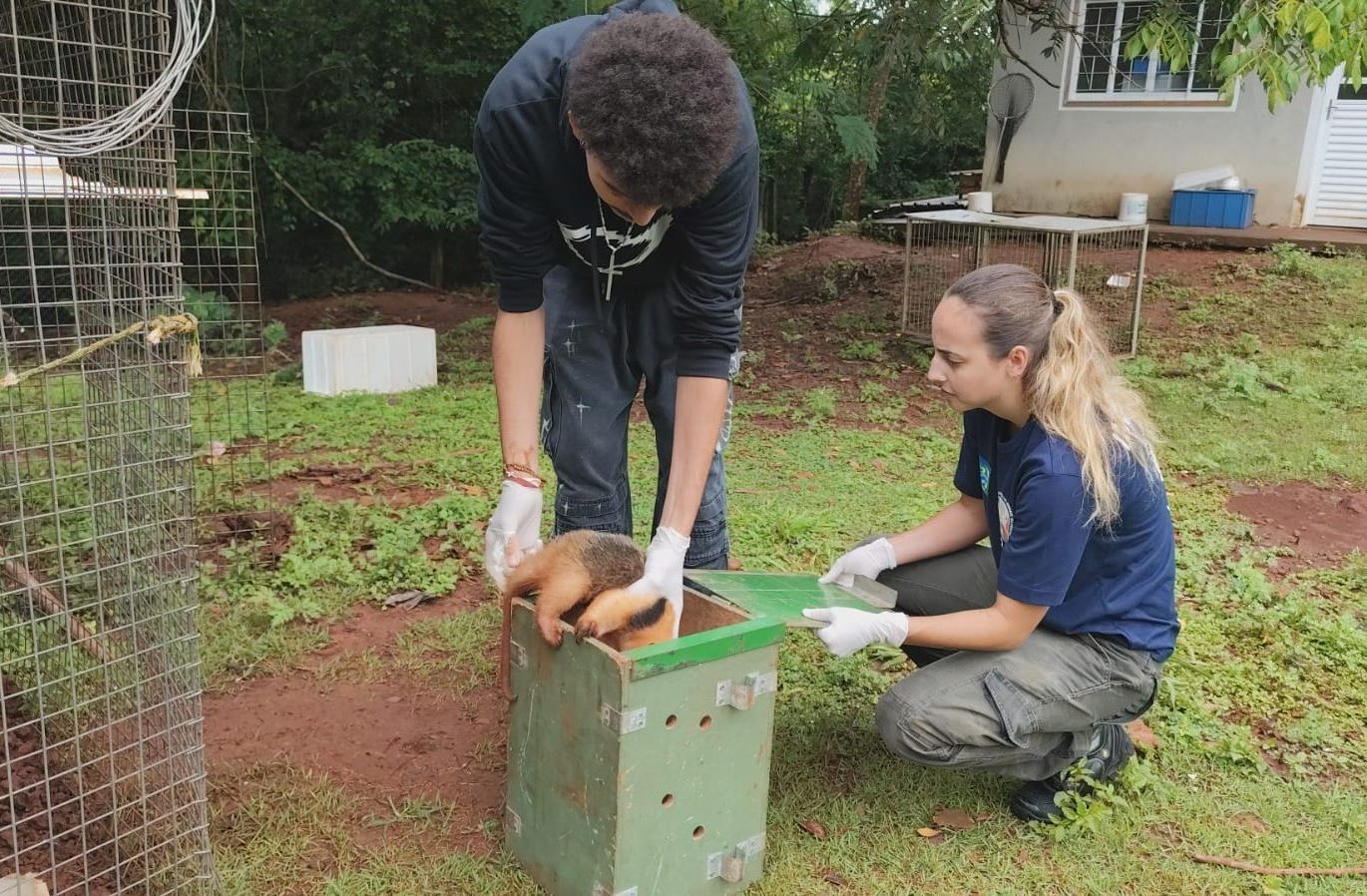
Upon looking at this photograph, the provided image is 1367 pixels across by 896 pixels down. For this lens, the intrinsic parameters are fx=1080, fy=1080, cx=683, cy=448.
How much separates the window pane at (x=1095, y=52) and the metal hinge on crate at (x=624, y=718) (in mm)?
11839

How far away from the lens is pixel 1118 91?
12.1 metres

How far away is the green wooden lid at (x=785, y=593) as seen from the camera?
7.90 feet

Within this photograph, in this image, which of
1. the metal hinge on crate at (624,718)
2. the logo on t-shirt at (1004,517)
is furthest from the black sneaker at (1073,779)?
the metal hinge on crate at (624,718)

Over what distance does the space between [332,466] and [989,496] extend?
357 centimetres

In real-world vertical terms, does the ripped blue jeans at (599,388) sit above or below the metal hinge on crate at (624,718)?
above

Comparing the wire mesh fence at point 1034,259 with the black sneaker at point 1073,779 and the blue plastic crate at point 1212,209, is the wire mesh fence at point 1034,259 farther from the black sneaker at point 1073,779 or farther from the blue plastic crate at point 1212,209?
the black sneaker at point 1073,779

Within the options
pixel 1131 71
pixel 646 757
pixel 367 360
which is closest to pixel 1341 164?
pixel 1131 71

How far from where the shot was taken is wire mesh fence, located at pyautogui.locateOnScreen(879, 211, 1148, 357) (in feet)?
23.6

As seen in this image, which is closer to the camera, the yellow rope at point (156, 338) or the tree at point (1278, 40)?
the yellow rope at point (156, 338)

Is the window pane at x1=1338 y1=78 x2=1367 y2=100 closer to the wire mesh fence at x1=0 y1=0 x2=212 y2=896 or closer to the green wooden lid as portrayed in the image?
the green wooden lid

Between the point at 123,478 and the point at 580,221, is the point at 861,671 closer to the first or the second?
the point at 580,221

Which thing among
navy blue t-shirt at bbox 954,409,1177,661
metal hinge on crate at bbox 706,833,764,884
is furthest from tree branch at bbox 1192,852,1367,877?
metal hinge on crate at bbox 706,833,764,884

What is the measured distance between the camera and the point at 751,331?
28.8 feet

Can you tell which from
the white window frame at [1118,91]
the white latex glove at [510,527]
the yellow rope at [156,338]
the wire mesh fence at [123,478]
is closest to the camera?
the yellow rope at [156,338]
